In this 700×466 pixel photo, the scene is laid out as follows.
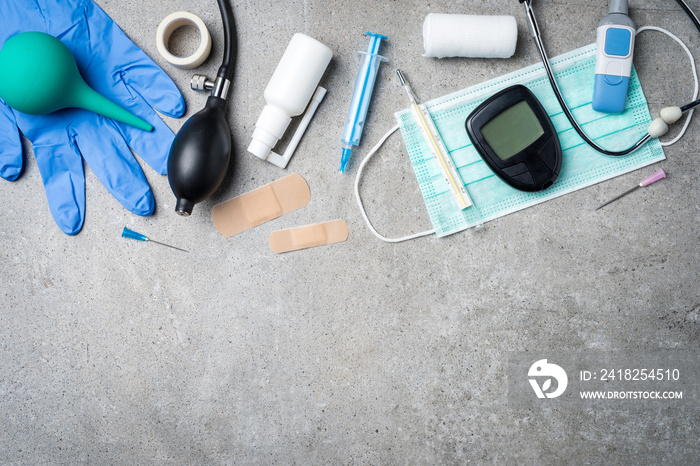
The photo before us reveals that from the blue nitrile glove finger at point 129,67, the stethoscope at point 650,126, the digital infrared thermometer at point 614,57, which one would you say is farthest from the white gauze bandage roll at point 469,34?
the blue nitrile glove finger at point 129,67

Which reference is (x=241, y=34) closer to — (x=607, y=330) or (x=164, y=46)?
(x=164, y=46)

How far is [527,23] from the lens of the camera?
1006mm

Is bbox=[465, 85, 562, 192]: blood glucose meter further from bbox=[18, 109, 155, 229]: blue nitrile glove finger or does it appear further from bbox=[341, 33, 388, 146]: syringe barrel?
bbox=[18, 109, 155, 229]: blue nitrile glove finger

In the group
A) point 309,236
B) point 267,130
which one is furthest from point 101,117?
point 309,236

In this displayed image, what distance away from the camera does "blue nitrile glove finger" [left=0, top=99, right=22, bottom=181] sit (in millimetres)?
1019

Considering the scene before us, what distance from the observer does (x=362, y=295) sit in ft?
3.36

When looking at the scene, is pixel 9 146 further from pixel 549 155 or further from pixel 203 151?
pixel 549 155

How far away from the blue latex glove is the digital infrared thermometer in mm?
958

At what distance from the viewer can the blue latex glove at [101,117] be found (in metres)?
1.01

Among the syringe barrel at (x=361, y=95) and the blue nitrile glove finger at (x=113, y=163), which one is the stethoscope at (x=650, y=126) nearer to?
the syringe barrel at (x=361, y=95)

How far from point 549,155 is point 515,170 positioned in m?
0.08

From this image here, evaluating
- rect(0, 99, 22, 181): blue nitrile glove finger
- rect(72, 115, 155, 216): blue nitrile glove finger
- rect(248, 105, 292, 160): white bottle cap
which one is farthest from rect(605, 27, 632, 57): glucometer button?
rect(0, 99, 22, 181): blue nitrile glove finger

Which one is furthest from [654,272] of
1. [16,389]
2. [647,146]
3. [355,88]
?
[16,389]

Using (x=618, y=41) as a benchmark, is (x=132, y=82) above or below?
above
